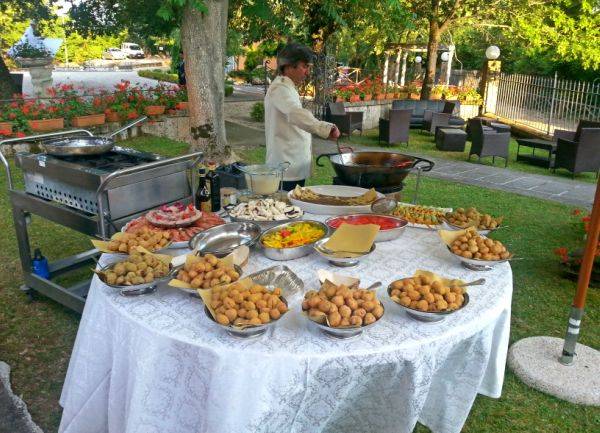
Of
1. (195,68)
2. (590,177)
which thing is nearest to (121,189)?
(195,68)

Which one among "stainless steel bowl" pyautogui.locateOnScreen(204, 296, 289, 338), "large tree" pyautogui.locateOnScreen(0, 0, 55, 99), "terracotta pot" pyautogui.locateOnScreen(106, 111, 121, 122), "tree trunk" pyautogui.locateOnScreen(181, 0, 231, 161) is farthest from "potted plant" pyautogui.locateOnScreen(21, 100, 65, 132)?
"stainless steel bowl" pyautogui.locateOnScreen(204, 296, 289, 338)

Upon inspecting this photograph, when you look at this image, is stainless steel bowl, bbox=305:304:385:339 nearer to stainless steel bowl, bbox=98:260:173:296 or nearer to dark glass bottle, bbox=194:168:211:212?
stainless steel bowl, bbox=98:260:173:296

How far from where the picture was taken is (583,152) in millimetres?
8875

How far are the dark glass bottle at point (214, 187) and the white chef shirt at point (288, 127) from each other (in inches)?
32.7

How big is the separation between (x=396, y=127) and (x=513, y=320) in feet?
26.5

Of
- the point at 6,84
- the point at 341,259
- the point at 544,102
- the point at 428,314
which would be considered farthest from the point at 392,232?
the point at 544,102

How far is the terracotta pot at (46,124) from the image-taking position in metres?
8.52

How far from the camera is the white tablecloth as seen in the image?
63.9 inches

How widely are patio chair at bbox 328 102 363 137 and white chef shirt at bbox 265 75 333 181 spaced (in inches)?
300

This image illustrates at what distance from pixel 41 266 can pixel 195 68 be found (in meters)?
4.84

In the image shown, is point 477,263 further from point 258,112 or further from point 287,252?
point 258,112

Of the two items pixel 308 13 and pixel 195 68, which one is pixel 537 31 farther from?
pixel 195 68

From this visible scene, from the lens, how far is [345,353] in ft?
5.40

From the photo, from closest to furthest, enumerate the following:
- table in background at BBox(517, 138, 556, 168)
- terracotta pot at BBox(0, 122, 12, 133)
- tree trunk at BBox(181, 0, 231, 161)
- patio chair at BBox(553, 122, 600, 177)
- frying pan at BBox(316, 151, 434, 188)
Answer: frying pan at BBox(316, 151, 434, 188) < tree trunk at BBox(181, 0, 231, 161) < terracotta pot at BBox(0, 122, 12, 133) < patio chair at BBox(553, 122, 600, 177) < table in background at BBox(517, 138, 556, 168)
